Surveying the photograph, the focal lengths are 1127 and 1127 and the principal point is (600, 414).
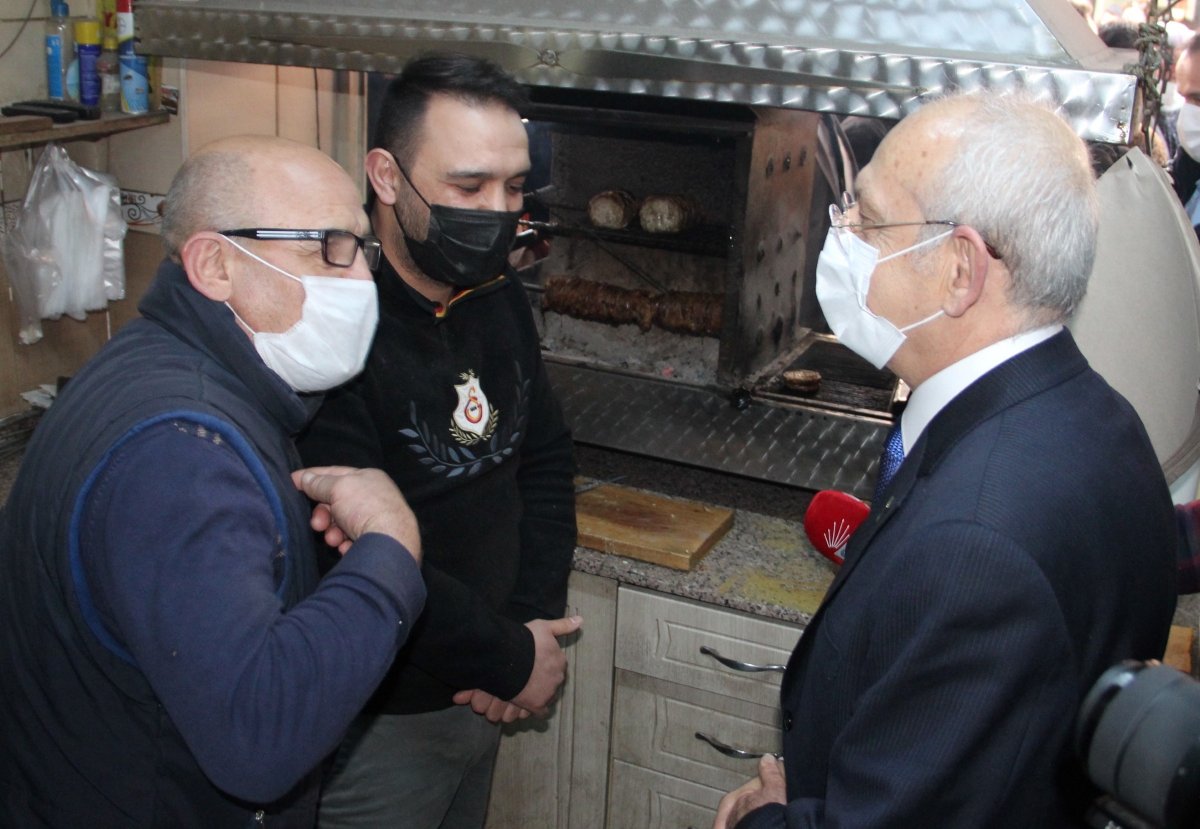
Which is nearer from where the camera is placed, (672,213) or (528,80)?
(528,80)

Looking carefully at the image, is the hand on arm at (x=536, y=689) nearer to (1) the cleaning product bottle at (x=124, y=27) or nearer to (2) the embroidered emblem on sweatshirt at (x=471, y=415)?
(2) the embroidered emblem on sweatshirt at (x=471, y=415)

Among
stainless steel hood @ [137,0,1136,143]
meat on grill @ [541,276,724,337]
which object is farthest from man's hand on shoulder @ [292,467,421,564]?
meat on grill @ [541,276,724,337]

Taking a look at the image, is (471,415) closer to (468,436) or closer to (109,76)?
(468,436)

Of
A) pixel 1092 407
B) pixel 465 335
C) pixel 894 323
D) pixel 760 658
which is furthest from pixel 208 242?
pixel 760 658

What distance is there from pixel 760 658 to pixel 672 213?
1.02 metres

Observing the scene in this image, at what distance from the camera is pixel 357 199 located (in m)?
1.50

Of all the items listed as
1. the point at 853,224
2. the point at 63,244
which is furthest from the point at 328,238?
the point at 63,244

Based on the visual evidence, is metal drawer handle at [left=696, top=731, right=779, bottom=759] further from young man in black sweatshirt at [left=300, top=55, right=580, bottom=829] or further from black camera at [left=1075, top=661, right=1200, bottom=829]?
black camera at [left=1075, top=661, right=1200, bottom=829]

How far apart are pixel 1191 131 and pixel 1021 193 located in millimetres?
3190

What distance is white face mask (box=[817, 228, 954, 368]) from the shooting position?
135cm

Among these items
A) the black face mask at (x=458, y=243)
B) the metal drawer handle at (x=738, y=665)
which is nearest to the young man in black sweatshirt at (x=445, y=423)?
the black face mask at (x=458, y=243)

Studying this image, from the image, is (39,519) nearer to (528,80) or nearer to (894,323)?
(894,323)

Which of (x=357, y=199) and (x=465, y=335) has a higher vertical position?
(x=357, y=199)

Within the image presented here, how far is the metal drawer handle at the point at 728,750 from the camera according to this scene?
2.17 meters
